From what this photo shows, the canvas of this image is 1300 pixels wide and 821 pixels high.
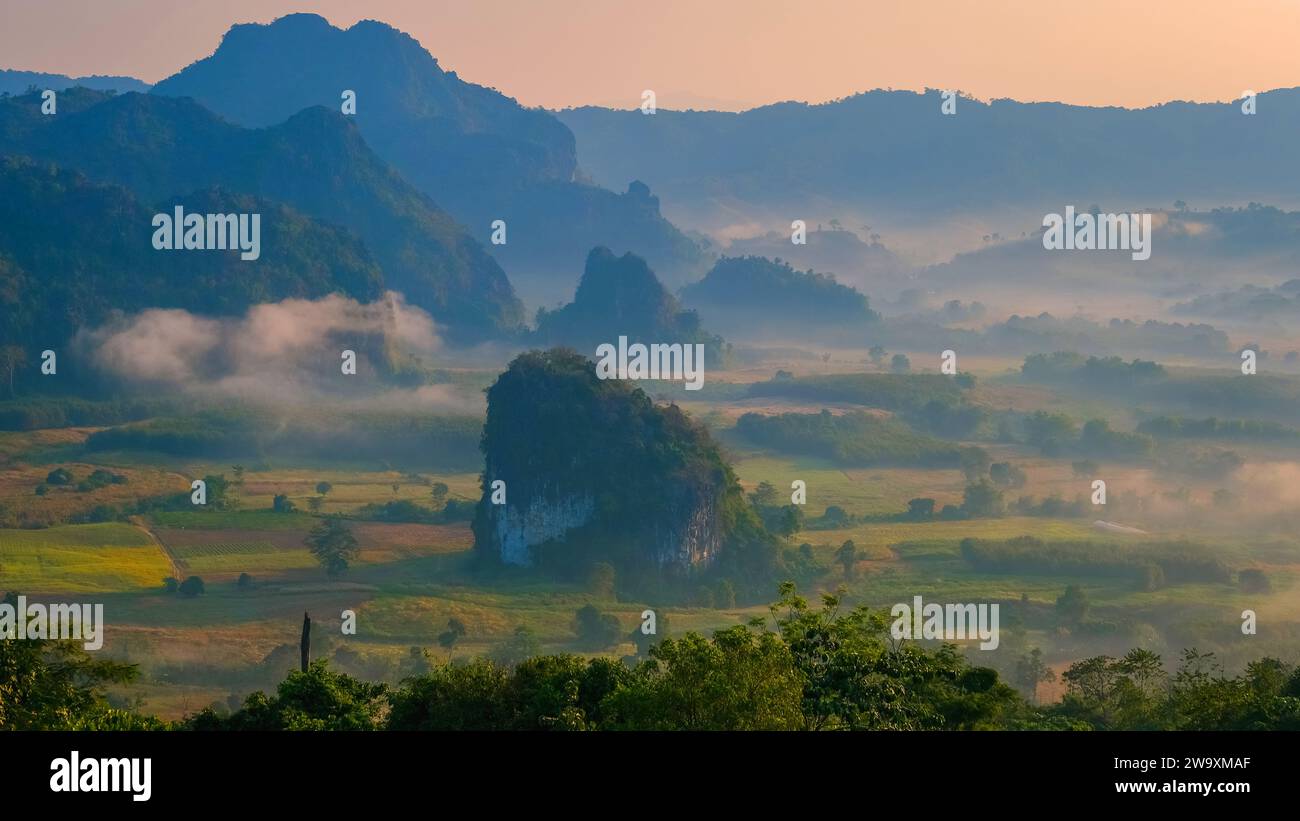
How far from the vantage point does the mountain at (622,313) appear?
188125mm

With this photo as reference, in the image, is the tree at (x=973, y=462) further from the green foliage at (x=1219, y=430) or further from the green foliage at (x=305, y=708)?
the green foliage at (x=305, y=708)

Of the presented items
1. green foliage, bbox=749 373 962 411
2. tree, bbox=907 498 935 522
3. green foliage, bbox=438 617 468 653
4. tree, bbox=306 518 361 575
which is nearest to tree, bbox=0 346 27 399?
tree, bbox=306 518 361 575

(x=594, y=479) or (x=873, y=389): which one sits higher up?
(x=873, y=389)

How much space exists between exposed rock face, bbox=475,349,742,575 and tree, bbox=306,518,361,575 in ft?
24.6

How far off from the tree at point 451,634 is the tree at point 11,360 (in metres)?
82.3

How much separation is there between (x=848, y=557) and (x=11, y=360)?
9047 cm

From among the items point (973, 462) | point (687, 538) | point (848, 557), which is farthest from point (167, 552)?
point (973, 462)

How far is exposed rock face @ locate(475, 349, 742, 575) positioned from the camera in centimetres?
8644

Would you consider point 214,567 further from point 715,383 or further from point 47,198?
point 715,383

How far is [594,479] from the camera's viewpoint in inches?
3492

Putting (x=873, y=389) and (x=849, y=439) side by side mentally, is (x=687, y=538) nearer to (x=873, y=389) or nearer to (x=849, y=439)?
(x=849, y=439)

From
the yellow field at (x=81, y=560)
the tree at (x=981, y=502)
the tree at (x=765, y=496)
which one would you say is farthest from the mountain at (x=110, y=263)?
the tree at (x=981, y=502)

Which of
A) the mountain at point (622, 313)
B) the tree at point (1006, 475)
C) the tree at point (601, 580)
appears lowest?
the tree at point (601, 580)
